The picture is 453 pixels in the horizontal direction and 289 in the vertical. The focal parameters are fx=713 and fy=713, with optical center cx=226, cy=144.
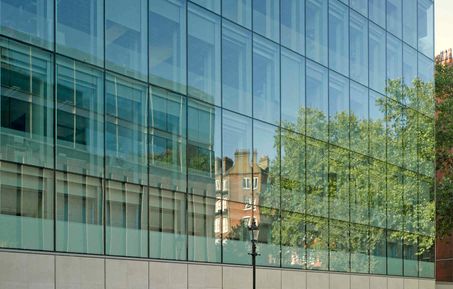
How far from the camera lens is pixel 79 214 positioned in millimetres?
20828

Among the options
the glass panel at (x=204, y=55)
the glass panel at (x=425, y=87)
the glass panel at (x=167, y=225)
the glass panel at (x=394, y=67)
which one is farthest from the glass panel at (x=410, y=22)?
the glass panel at (x=167, y=225)

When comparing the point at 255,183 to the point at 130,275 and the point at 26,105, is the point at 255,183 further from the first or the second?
the point at 26,105

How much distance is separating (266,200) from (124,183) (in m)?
7.75

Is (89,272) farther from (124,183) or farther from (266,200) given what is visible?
(266,200)

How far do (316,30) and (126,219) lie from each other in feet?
Answer: 47.7

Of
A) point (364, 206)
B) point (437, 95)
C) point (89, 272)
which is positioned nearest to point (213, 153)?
point (89, 272)

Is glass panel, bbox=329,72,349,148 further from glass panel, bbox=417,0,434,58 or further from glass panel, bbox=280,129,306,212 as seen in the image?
glass panel, bbox=417,0,434,58

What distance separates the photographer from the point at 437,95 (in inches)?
2096

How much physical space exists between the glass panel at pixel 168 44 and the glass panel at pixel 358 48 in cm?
1256

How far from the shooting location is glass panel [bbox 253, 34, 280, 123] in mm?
28406

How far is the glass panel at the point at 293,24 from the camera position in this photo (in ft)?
99.3

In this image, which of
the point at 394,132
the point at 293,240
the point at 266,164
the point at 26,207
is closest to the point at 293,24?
the point at 266,164

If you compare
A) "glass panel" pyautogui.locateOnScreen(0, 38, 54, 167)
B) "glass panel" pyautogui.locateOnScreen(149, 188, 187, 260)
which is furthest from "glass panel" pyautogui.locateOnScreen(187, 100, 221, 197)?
"glass panel" pyautogui.locateOnScreen(0, 38, 54, 167)

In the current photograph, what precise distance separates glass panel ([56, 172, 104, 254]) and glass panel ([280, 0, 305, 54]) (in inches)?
484
